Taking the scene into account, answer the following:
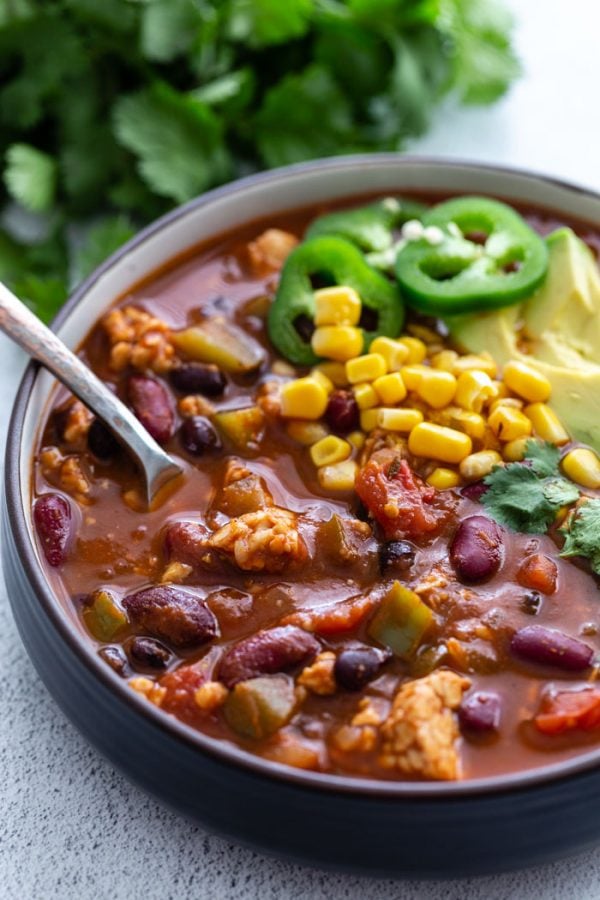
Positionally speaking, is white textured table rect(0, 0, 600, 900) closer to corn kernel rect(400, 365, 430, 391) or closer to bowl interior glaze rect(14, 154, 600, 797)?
bowl interior glaze rect(14, 154, 600, 797)

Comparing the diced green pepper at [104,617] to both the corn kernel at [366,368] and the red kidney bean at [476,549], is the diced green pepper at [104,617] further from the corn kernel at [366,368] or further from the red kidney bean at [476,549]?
the corn kernel at [366,368]

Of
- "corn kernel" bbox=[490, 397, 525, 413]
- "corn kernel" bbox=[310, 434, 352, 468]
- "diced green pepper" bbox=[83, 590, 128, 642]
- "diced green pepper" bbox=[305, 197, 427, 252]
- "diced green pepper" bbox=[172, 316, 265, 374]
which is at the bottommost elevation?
"diced green pepper" bbox=[83, 590, 128, 642]

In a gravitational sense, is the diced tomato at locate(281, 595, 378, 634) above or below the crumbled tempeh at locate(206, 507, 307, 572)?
below

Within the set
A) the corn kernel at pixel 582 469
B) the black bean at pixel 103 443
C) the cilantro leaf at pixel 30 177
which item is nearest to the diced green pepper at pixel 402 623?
the corn kernel at pixel 582 469

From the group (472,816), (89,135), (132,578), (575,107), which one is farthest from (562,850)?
(575,107)

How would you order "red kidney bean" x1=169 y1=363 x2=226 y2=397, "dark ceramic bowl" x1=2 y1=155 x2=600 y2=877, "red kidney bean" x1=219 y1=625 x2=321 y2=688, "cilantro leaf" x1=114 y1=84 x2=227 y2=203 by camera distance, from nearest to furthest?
"dark ceramic bowl" x1=2 y1=155 x2=600 y2=877, "red kidney bean" x1=219 y1=625 x2=321 y2=688, "red kidney bean" x1=169 y1=363 x2=226 y2=397, "cilantro leaf" x1=114 y1=84 x2=227 y2=203

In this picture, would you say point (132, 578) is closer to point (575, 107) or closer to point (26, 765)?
point (26, 765)

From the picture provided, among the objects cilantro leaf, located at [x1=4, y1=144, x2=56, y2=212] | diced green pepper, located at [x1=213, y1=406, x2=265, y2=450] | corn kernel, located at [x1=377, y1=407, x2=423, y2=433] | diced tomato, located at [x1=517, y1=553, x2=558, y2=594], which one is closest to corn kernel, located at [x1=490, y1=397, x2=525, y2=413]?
corn kernel, located at [x1=377, y1=407, x2=423, y2=433]

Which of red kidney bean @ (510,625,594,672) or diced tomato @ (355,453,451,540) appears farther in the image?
diced tomato @ (355,453,451,540)
